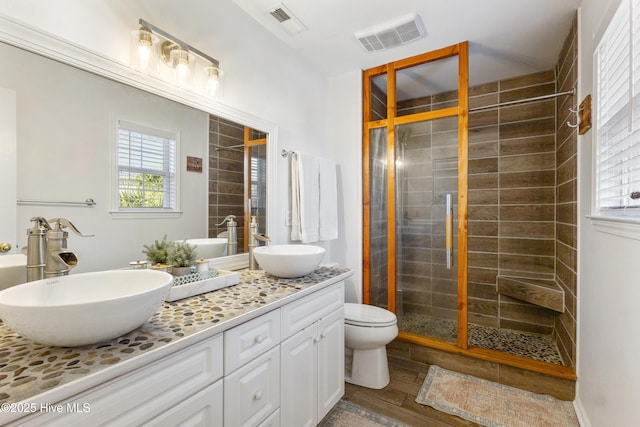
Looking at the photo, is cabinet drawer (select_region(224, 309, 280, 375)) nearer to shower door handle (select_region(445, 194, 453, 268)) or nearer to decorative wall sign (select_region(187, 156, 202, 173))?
decorative wall sign (select_region(187, 156, 202, 173))

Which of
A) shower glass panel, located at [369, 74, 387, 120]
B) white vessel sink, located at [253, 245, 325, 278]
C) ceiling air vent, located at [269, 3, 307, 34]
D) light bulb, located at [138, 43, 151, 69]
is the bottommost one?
white vessel sink, located at [253, 245, 325, 278]

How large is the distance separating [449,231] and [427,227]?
179 mm

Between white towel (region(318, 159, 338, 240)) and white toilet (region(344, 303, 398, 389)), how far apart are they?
0.71m

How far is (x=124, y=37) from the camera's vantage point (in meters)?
1.32

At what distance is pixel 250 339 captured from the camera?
114 centimetres

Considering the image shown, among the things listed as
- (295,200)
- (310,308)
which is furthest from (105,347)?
(295,200)

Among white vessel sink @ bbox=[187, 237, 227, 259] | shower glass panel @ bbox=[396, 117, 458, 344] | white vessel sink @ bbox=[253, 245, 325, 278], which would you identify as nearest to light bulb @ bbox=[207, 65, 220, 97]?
white vessel sink @ bbox=[187, 237, 227, 259]

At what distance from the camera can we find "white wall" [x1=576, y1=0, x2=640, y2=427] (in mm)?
1133

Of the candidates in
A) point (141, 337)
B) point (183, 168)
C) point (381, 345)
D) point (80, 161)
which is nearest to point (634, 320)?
point (381, 345)

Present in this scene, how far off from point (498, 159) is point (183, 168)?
2824 millimetres

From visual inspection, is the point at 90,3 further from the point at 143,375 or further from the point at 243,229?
the point at 143,375

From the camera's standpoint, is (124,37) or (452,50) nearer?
(124,37)

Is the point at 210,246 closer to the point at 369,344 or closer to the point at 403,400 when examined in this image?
the point at 369,344

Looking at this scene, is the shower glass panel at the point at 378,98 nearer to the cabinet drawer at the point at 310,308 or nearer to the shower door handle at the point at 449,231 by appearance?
the shower door handle at the point at 449,231
